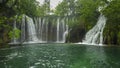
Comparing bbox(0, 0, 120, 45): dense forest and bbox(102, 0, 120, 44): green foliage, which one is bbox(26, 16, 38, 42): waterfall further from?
bbox(102, 0, 120, 44): green foliage

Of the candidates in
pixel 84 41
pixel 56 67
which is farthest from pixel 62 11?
pixel 56 67

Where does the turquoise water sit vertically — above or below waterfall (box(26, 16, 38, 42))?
below

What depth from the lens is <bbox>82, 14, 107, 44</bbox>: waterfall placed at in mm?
46037

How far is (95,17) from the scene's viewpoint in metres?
50.4

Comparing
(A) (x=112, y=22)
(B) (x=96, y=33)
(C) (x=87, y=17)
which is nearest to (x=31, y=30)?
(C) (x=87, y=17)

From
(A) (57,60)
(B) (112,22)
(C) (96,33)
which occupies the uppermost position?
(B) (112,22)

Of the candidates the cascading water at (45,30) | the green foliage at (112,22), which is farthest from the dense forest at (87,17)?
the cascading water at (45,30)

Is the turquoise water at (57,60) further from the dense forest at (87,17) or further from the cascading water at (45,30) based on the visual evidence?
the cascading water at (45,30)

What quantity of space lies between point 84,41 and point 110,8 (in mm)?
9805

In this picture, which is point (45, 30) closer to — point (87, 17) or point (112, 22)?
point (87, 17)

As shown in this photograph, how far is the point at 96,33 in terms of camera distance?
47.6 m

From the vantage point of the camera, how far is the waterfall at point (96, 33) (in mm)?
46037

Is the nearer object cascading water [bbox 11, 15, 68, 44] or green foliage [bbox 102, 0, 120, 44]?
green foliage [bbox 102, 0, 120, 44]

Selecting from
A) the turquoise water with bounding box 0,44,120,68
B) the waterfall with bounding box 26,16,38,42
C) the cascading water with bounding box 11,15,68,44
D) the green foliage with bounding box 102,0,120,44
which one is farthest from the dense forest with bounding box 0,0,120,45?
the turquoise water with bounding box 0,44,120,68
